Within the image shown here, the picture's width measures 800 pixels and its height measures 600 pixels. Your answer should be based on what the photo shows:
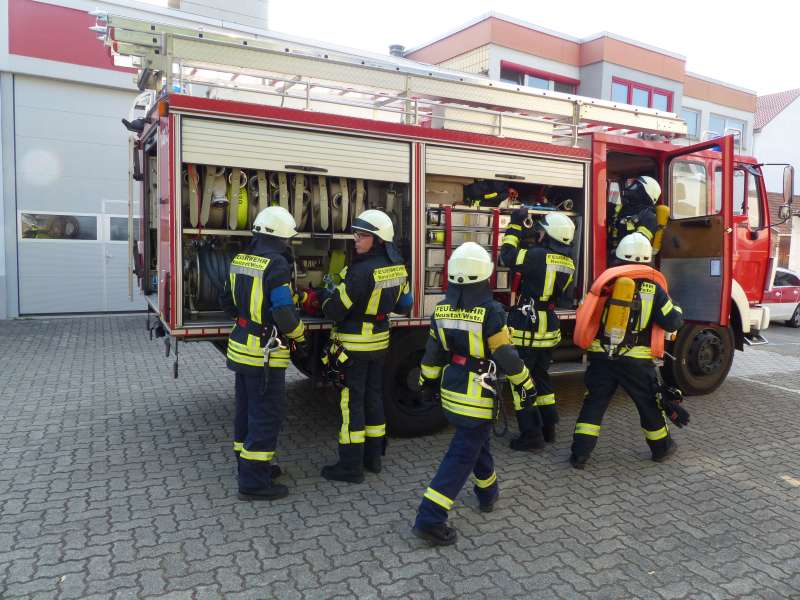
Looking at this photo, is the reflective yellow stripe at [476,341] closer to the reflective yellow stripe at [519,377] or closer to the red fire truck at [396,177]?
the reflective yellow stripe at [519,377]

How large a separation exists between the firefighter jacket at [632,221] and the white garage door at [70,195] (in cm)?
867

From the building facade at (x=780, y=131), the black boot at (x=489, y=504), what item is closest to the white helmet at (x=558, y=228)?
the black boot at (x=489, y=504)

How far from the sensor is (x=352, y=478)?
13.7 feet

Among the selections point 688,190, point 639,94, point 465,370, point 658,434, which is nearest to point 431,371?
point 465,370

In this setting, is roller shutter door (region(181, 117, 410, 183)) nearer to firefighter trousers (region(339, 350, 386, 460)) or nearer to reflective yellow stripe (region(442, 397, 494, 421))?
firefighter trousers (region(339, 350, 386, 460))

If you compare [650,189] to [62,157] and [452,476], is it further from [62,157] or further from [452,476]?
[62,157]

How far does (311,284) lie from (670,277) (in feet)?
12.6

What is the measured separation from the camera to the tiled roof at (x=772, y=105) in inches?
931

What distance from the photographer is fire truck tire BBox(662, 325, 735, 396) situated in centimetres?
648

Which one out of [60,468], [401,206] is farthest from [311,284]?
[60,468]

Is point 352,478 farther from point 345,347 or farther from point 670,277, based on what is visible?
point 670,277

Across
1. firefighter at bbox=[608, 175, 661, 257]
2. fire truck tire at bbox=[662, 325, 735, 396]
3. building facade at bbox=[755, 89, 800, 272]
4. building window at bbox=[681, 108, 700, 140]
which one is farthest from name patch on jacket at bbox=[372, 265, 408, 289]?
building facade at bbox=[755, 89, 800, 272]

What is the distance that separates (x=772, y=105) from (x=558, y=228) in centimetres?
2542

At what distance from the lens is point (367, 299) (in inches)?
161
